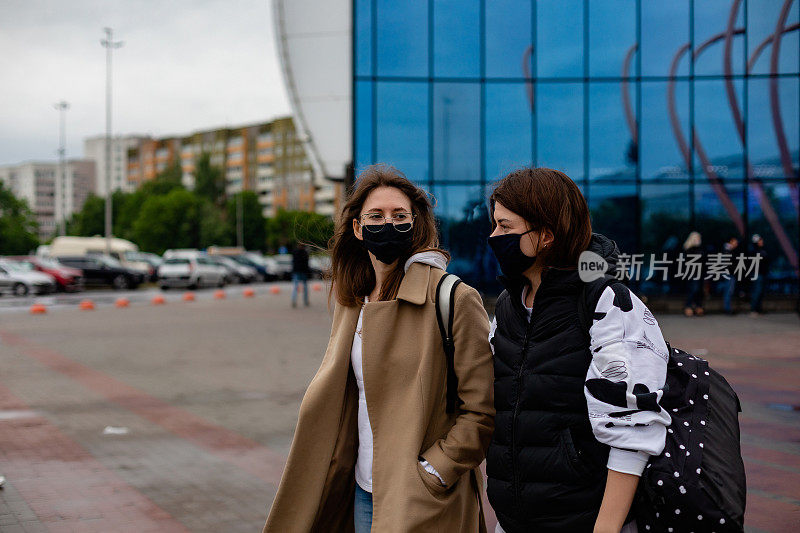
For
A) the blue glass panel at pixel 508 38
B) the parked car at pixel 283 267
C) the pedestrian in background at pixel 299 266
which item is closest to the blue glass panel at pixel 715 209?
the blue glass panel at pixel 508 38

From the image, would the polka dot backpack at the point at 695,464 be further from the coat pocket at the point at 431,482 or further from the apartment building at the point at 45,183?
the apartment building at the point at 45,183

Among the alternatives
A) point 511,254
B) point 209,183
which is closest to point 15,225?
point 209,183

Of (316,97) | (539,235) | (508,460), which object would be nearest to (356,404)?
(508,460)

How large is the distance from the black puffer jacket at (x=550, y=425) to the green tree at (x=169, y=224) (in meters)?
80.7

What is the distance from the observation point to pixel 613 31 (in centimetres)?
1769

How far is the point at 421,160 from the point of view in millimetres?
17906

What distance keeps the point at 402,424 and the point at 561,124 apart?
1650 cm

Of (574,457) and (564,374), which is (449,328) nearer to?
(564,374)

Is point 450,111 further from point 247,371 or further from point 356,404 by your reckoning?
point 356,404

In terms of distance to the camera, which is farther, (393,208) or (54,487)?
(54,487)

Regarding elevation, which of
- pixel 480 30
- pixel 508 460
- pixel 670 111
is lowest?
pixel 508 460

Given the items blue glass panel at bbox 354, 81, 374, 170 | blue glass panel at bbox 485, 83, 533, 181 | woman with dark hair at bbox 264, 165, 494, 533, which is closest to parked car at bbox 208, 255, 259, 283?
blue glass panel at bbox 354, 81, 374, 170

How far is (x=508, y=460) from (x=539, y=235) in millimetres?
613

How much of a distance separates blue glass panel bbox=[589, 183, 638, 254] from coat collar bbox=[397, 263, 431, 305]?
16072 millimetres
